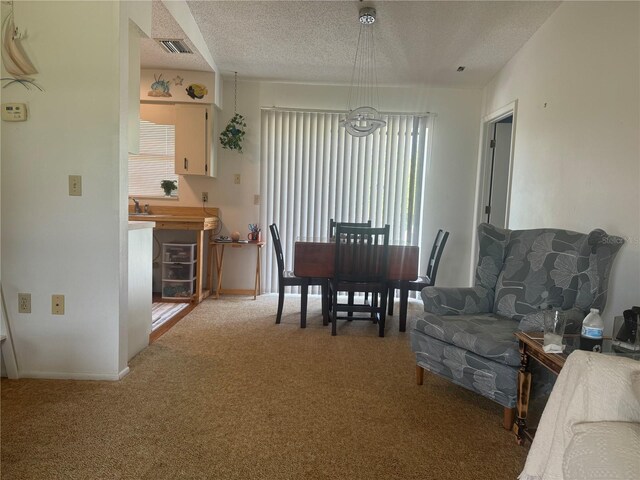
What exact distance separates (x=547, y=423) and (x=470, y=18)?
10.1ft

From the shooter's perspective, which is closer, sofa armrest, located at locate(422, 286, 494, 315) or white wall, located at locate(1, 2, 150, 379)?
white wall, located at locate(1, 2, 150, 379)

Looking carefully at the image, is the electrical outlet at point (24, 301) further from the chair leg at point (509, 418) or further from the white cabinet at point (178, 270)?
the chair leg at point (509, 418)

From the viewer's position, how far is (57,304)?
2.16 metres

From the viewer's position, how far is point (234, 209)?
4.55 metres

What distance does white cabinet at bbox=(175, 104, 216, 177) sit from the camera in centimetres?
414

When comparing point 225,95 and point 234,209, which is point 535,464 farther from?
point 225,95

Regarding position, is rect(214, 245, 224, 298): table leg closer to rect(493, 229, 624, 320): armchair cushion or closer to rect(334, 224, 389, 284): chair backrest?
rect(334, 224, 389, 284): chair backrest

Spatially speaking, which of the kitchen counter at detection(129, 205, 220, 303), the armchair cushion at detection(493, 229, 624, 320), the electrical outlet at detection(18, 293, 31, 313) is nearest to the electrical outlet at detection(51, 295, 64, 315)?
the electrical outlet at detection(18, 293, 31, 313)

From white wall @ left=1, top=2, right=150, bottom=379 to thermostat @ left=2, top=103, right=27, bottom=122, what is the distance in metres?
0.03

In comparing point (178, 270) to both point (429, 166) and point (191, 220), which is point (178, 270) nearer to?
point (191, 220)

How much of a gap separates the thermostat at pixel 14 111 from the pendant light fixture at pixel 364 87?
221cm

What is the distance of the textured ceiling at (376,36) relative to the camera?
2957 mm

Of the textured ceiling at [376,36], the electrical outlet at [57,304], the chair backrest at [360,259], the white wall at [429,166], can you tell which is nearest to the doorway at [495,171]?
the white wall at [429,166]

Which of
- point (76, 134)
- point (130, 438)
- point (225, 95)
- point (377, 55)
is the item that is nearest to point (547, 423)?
point (130, 438)
